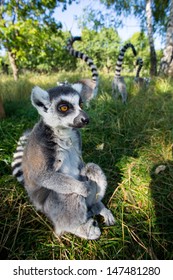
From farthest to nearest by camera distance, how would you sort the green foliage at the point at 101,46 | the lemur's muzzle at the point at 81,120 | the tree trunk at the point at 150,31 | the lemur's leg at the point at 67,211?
1. the green foliage at the point at 101,46
2. the tree trunk at the point at 150,31
3. the lemur's leg at the point at 67,211
4. the lemur's muzzle at the point at 81,120

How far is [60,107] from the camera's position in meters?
1.79

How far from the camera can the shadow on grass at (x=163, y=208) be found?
1.95 m

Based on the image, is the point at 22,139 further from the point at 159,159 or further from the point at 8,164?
the point at 159,159

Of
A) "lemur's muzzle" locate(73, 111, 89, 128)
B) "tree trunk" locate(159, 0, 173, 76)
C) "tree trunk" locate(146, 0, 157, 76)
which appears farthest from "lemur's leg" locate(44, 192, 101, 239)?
"tree trunk" locate(146, 0, 157, 76)

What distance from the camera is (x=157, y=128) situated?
374 cm

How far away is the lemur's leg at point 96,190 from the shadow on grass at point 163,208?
0.44 m

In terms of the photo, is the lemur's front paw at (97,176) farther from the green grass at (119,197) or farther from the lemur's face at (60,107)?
the lemur's face at (60,107)

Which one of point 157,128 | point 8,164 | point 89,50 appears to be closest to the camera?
point 8,164

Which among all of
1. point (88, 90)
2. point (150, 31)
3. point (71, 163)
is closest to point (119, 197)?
point (71, 163)

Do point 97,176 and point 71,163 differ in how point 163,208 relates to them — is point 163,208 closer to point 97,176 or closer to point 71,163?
point 97,176

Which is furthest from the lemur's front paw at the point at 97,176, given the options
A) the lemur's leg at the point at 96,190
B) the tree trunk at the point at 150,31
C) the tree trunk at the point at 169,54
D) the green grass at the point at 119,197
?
the tree trunk at the point at 150,31

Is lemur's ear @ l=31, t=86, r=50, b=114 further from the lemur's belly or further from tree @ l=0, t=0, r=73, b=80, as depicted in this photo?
tree @ l=0, t=0, r=73, b=80

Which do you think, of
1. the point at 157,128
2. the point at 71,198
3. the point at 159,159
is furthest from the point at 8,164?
the point at 157,128
